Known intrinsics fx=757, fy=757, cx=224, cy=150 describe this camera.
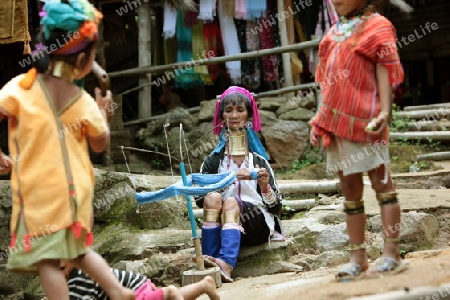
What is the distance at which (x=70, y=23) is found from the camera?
379cm

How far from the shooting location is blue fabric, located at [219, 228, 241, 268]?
5.97 metres

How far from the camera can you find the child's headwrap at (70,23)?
3.79 metres

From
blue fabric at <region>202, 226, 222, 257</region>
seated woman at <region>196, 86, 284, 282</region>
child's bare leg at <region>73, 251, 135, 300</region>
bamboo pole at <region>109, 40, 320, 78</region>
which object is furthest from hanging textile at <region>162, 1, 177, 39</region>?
child's bare leg at <region>73, 251, 135, 300</region>

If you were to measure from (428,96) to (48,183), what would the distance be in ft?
45.8

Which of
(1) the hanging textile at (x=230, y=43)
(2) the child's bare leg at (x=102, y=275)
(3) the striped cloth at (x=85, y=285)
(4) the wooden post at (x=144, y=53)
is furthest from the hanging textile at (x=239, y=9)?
(2) the child's bare leg at (x=102, y=275)

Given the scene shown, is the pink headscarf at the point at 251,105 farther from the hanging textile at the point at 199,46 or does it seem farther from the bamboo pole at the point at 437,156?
the hanging textile at the point at 199,46

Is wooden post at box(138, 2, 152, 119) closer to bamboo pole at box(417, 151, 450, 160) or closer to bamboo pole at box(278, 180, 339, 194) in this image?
bamboo pole at box(417, 151, 450, 160)

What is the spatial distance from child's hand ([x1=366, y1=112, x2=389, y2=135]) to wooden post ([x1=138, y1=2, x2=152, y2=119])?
835 cm

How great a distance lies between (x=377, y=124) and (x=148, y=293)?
5.13 feet

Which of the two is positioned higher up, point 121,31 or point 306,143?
point 121,31

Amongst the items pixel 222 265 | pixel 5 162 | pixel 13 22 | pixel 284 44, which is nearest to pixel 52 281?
pixel 5 162

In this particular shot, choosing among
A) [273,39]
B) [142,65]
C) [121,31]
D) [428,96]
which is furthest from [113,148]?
[428,96]

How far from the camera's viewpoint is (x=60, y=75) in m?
3.85

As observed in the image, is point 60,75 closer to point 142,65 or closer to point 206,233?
point 206,233
